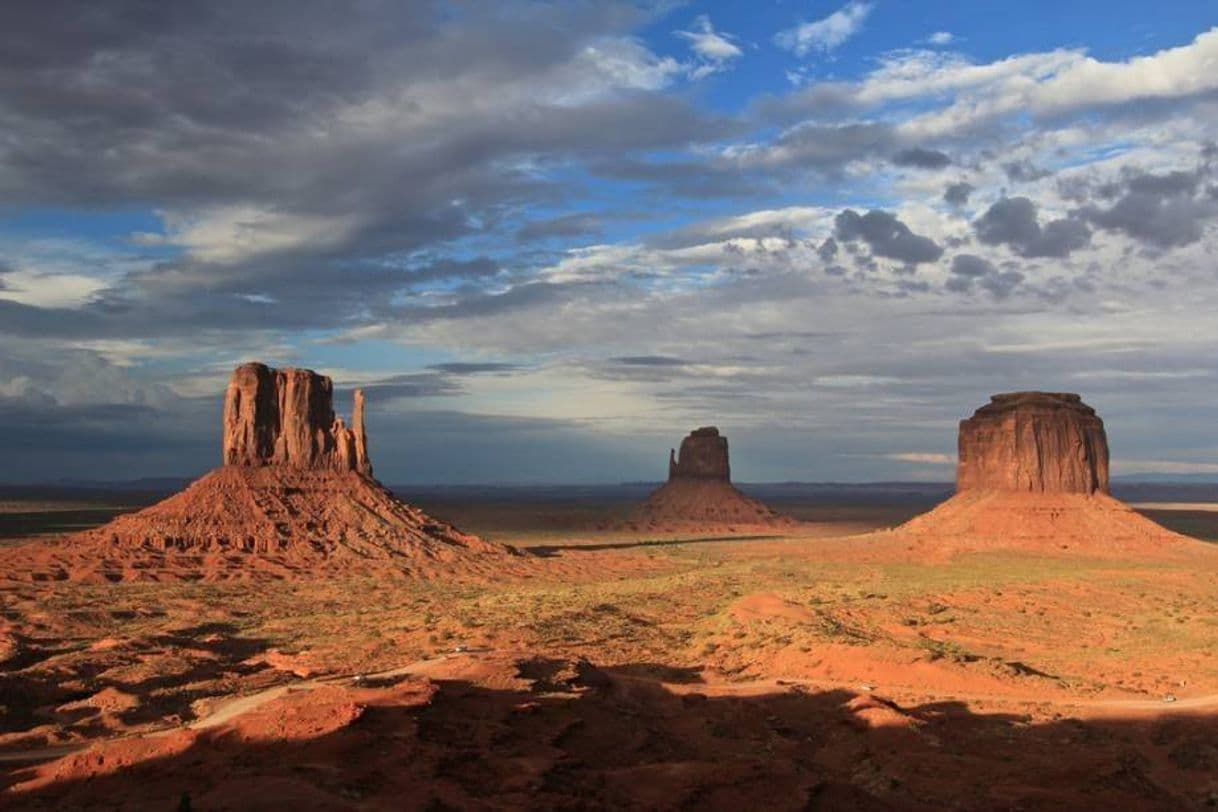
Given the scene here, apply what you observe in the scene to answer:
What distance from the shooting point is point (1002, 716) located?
77.3 ft

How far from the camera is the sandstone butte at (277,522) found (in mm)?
52281

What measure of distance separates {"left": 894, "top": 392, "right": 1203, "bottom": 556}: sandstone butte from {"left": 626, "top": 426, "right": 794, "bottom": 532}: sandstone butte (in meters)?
34.3

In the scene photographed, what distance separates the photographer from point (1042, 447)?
8069cm

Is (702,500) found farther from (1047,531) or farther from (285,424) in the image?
(285,424)

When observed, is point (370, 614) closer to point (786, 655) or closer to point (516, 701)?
point (786, 655)

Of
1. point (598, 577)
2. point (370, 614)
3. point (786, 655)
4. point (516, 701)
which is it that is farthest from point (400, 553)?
point (516, 701)

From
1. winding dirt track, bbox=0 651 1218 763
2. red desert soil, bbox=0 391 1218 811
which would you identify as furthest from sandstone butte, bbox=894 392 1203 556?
winding dirt track, bbox=0 651 1218 763

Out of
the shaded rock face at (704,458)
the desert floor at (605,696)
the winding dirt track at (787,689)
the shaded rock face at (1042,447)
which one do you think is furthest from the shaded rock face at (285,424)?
the shaded rock face at (704,458)

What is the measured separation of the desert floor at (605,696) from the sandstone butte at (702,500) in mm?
66581

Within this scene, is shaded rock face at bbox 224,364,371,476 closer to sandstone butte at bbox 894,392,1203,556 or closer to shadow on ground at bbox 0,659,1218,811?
→ shadow on ground at bbox 0,659,1218,811

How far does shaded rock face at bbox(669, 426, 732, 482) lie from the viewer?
129m

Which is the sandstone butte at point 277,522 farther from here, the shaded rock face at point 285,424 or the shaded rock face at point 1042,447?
the shaded rock face at point 1042,447

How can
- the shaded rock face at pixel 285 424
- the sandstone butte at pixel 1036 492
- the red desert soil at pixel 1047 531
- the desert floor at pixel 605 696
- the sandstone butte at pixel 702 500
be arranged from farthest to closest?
the sandstone butte at pixel 702 500 < the sandstone butte at pixel 1036 492 < the red desert soil at pixel 1047 531 < the shaded rock face at pixel 285 424 < the desert floor at pixel 605 696

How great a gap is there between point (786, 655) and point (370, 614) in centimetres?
1727
